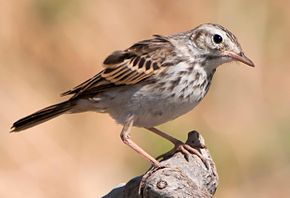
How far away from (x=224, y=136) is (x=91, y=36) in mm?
2288

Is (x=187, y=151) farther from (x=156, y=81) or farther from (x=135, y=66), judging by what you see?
(x=135, y=66)

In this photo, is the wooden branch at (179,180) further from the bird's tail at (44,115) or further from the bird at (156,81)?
the bird's tail at (44,115)

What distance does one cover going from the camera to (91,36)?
48.2 feet

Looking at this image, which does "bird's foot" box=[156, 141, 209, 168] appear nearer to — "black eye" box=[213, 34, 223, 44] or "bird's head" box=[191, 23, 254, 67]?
"bird's head" box=[191, 23, 254, 67]

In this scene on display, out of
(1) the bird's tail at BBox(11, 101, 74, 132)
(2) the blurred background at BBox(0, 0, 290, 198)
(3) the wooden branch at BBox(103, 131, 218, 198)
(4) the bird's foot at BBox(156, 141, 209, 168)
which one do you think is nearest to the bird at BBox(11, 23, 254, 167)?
(1) the bird's tail at BBox(11, 101, 74, 132)

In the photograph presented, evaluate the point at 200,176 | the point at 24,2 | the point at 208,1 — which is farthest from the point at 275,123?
the point at 200,176

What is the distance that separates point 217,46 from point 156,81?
1.78ft

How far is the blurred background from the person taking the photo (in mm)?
13094

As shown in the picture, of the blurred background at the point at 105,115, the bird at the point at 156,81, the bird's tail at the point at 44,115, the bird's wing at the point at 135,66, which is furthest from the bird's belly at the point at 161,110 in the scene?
the blurred background at the point at 105,115

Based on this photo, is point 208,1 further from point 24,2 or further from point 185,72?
point 185,72

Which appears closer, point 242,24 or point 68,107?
point 68,107

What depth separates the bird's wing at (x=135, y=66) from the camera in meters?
8.78

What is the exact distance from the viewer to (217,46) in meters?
8.81

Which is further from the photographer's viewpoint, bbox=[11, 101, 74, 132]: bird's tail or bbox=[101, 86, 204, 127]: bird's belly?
bbox=[11, 101, 74, 132]: bird's tail
